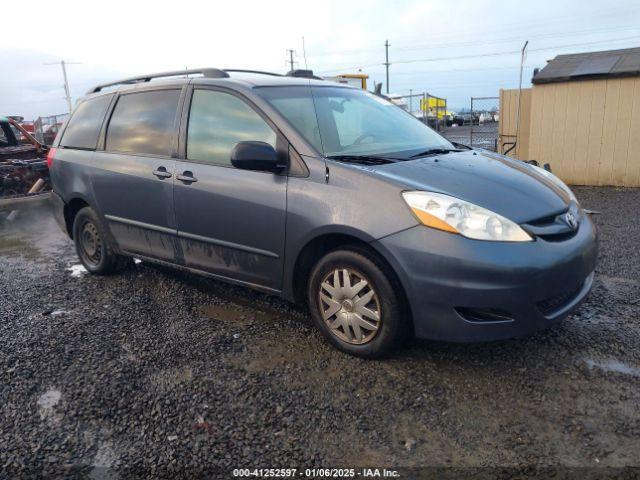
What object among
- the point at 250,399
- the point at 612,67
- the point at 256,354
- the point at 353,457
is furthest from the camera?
the point at 612,67

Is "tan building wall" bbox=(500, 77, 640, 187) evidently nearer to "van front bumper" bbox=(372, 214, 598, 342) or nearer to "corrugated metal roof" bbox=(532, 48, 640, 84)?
"corrugated metal roof" bbox=(532, 48, 640, 84)

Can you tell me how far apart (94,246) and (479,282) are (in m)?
3.89

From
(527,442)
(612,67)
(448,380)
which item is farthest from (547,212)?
(612,67)

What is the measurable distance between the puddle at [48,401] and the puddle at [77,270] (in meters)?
2.50

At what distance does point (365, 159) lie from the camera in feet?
11.2

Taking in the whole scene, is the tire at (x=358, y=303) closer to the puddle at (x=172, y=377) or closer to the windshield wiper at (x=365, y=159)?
the windshield wiper at (x=365, y=159)

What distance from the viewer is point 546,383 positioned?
293cm

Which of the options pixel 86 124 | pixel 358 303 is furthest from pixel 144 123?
pixel 358 303

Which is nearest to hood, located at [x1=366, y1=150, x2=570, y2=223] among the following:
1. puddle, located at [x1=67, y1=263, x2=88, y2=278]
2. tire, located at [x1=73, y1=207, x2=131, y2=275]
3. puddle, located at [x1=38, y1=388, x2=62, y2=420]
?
puddle, located at [x1=38, y1=388, x2=62, y2=420]

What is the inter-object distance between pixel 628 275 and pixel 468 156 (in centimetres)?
201

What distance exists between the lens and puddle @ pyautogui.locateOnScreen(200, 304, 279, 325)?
13.1 feet

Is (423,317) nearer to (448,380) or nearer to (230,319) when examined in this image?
(448,380)

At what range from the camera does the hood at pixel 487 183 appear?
3.00 meters

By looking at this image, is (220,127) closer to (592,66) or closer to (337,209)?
(337,209)
